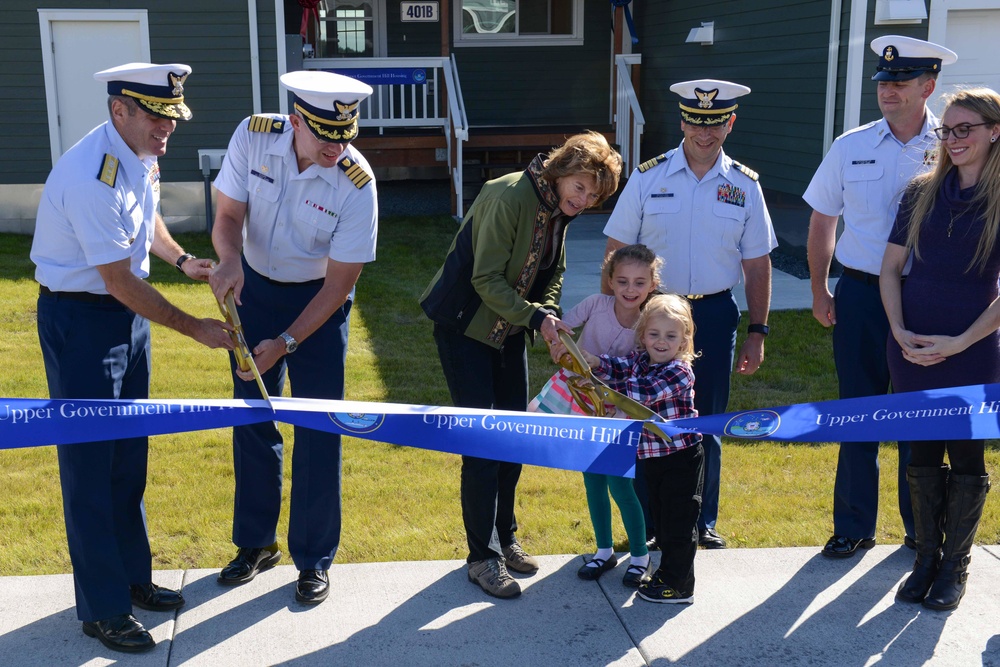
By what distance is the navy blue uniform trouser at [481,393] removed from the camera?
3.99 m

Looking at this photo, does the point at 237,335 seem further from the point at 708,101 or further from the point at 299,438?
the point at 708,101

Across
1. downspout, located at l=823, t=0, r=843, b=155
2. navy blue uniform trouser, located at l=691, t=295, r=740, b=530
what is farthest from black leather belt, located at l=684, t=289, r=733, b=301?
downspout, located at l=823, t=0, r=843, b=155

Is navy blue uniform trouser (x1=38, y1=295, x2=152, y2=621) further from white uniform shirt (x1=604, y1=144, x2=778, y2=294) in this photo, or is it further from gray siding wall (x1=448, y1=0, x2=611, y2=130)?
gray siding wall (x1=448, y1=0, x2=611, y2=130)

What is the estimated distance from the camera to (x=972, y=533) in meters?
3.86

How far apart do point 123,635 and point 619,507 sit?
1857 mm

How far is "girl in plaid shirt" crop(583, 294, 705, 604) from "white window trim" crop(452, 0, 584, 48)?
1244 cm

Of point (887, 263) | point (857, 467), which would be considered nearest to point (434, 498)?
point (857, 467)

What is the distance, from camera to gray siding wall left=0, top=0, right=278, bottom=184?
12273 mm

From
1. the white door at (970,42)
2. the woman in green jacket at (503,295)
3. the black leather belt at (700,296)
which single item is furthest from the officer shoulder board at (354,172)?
the white door at (970,42)

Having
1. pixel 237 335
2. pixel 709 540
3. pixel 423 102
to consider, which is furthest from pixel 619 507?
pixel 423 102

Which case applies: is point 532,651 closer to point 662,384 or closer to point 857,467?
point 662,384

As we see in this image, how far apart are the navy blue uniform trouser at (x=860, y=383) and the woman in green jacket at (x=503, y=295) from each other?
1162 millimetres

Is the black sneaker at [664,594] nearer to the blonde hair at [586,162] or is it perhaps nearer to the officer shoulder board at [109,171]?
the blonde hair at [586,162]

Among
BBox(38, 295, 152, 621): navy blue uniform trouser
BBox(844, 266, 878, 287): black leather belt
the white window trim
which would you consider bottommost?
BBox(38, 295, 152, 621): navy blue uniform trouser
